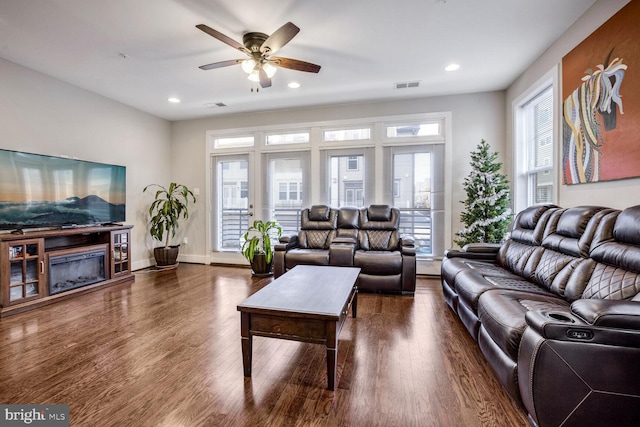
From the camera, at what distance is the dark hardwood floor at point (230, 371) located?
1.56m

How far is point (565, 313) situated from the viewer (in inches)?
54.4

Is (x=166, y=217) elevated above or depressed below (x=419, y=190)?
below

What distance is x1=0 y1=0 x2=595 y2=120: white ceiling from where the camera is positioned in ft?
7.99

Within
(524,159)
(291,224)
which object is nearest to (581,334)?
(524,159)

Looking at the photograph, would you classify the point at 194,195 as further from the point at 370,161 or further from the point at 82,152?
the point at 370,161

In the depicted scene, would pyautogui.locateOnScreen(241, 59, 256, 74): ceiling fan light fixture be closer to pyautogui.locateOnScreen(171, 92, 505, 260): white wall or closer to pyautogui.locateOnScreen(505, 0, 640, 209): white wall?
pyautogui.locateOnScreen(171, 92, 505, 260): white wall

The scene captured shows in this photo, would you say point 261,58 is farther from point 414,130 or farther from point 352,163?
point 414,130

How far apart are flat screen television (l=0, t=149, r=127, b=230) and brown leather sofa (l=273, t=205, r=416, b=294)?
A: 266 cm

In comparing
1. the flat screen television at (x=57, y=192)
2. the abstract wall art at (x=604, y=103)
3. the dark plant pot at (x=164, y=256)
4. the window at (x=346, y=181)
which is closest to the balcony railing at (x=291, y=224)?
the window at (x=346, y=181)

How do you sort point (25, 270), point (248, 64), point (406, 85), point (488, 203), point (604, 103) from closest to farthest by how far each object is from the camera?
point (604, 103) → point (248, 64) → point (25, 270) → point (488, 203) → point (406, 85)

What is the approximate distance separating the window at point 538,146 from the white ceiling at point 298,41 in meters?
0.50

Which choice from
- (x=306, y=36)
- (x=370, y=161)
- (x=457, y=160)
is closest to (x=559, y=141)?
(x=457, y=160)

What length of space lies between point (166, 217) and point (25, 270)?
2178 millimetres

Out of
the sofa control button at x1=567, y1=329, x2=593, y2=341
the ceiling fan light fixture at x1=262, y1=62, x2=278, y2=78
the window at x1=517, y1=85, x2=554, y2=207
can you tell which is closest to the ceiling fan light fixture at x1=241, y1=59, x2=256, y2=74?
the ceiling fan light fixture at x1=262, y1=62, x2=278, y2=78
